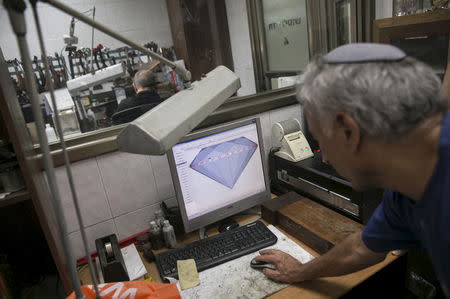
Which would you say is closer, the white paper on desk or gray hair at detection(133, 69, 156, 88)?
the white paper on desk

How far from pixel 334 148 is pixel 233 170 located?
690 millimetres

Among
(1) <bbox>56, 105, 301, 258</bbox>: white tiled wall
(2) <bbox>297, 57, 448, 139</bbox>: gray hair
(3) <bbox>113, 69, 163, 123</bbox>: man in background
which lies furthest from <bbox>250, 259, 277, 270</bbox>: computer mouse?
(3) <bbox>113, 69, 163, 123</bbox>: man in background

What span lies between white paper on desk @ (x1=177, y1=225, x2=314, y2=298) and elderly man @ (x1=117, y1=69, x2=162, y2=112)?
162 centimetres

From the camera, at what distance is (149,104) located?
2.36 metres

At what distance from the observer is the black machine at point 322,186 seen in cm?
120

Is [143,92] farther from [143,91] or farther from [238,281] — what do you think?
[238,281]

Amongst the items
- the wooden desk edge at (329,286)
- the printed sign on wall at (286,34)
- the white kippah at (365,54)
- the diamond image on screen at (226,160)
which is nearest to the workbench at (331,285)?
the wooden desk edge at (329,286)

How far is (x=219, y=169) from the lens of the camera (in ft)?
4.40

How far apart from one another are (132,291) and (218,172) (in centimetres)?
65

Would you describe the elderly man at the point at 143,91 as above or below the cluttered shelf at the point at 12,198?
above

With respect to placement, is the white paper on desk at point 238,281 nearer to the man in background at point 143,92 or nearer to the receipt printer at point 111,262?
the receipt printer at point 111,262

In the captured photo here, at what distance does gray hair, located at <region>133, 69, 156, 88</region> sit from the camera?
100.0 inches

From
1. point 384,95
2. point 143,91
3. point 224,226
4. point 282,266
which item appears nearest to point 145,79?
point 143,91

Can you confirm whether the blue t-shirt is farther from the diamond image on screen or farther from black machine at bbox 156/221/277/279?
the diamond image on screen
